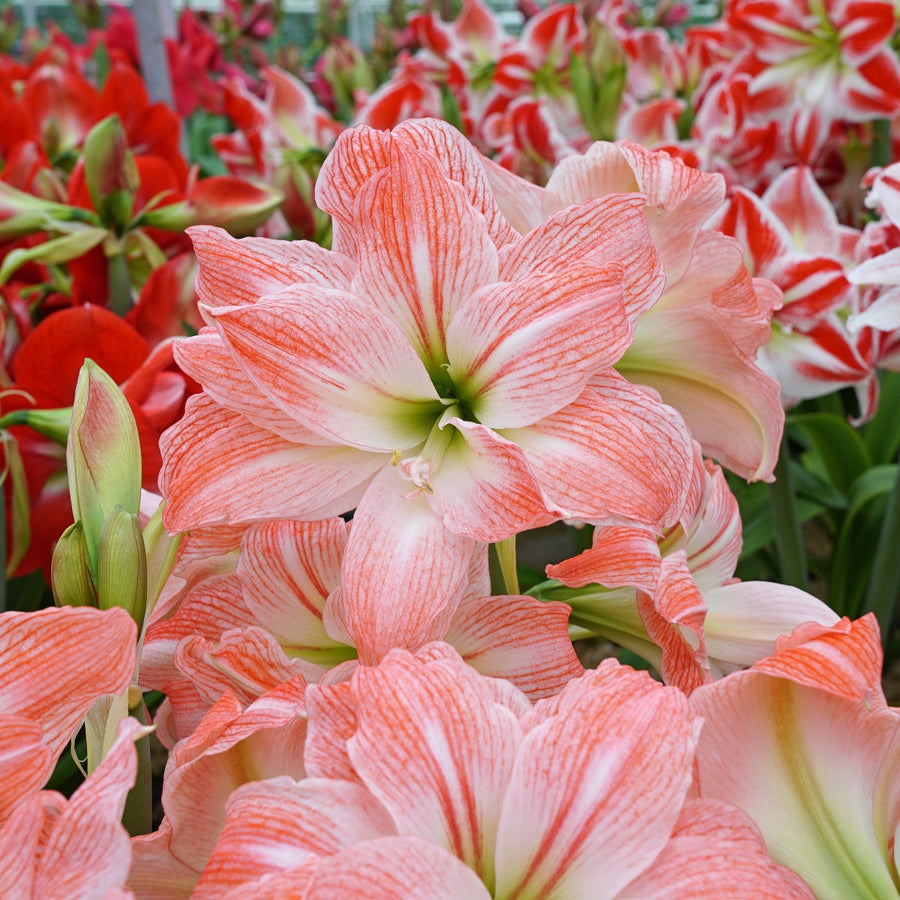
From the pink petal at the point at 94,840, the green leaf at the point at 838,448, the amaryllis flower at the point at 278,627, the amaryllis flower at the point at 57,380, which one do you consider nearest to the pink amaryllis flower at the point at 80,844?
the pink petal at the point at 94,840

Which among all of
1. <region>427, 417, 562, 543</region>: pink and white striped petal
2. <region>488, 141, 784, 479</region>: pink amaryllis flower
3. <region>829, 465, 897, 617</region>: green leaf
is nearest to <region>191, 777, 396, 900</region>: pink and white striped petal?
<region>427, 417, 562, 543</region>: pink and white striped petal

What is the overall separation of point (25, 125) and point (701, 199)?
3.68 feet

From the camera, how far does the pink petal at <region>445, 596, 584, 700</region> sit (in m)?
0.42

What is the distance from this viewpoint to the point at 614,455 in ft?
1.28

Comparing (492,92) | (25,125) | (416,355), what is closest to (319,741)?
(416,355)

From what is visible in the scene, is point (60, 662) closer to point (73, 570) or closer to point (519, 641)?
point (73, 570)

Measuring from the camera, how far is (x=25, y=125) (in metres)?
1.36

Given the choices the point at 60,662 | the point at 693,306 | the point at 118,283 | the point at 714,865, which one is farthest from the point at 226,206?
the point at 714,865

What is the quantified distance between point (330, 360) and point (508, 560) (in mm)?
132

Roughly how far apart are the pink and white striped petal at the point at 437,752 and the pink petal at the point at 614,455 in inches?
3.1

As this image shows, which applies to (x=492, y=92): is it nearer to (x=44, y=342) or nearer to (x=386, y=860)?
(x=44, y=342)

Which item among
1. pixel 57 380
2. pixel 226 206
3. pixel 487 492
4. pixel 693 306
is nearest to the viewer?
pixel 487 492

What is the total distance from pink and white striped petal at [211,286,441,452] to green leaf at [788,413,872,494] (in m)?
0.93

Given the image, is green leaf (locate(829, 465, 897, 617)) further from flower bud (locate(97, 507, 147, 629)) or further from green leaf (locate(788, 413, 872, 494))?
flower bud (locate(97, 507, 147, 629))
